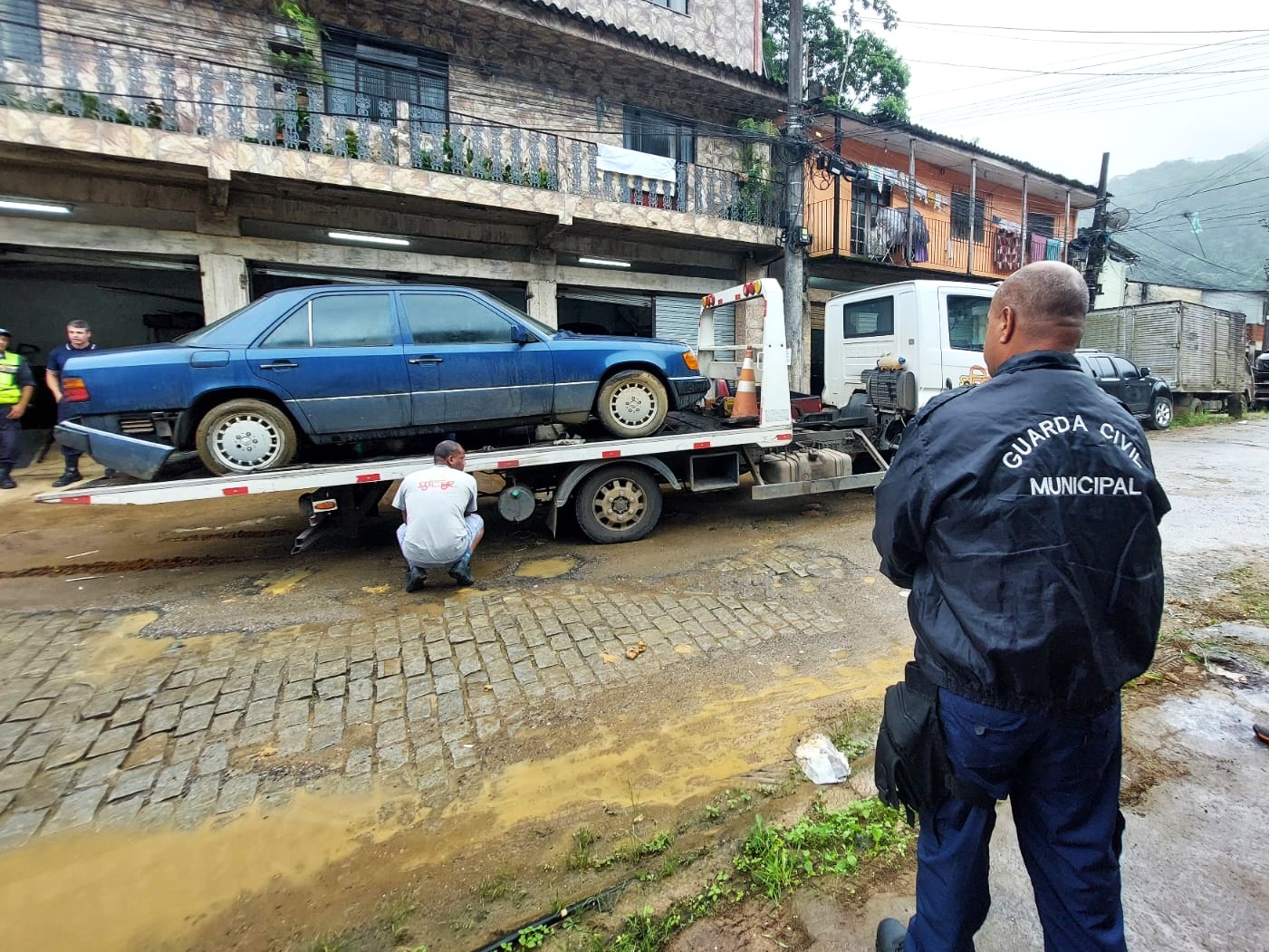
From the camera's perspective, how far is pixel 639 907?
194 centimetres

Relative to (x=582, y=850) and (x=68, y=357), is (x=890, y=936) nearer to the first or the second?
(x=582, y=850)

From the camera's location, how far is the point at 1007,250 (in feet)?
56.6

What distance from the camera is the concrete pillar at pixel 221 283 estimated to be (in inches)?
343

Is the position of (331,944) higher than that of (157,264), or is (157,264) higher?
(157,264)

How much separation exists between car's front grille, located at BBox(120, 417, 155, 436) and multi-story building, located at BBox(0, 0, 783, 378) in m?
5.08

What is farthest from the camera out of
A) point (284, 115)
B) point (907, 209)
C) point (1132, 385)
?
point (907, 209)

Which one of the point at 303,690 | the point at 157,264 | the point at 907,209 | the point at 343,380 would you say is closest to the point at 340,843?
the point at 303,690

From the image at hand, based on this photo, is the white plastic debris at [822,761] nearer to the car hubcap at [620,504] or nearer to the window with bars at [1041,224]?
the car hubcap at [620,504]

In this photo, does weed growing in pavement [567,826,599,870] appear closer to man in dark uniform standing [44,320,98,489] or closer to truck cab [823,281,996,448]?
truck cab [823,281,996,448]

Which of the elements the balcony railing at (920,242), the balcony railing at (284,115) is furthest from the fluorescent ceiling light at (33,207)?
the balcony railing at (920,242)

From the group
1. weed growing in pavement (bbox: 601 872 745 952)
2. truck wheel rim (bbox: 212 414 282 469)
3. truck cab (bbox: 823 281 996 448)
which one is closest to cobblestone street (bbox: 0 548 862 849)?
weed growing in pavement (bbox: 601 872 745 952)

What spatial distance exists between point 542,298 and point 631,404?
6.15 metres

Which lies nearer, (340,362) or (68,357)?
(340,362)

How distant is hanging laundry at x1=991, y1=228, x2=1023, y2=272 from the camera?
17.1 metres
